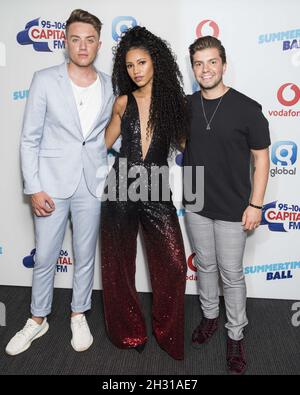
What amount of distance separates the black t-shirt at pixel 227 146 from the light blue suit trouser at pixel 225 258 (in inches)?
2.8

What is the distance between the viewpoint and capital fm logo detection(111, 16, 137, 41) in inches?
95.5

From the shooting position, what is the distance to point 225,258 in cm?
205

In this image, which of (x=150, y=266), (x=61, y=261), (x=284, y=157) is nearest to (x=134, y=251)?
(x=150, y=266)

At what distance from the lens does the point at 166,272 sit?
2082 millimetres

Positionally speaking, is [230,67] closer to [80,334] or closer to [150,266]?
[150,266]

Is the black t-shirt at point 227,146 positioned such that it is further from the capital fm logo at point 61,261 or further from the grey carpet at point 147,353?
the capital fm logo at point 61,261

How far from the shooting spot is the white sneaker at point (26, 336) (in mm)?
2197

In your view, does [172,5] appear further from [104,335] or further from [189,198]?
[104,335]

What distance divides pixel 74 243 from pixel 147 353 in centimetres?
76

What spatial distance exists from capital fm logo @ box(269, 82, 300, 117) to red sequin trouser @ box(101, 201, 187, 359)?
1029 millimetres

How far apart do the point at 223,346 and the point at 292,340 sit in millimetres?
445

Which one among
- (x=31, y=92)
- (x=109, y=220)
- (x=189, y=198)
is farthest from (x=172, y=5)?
(x=109, y=220)
